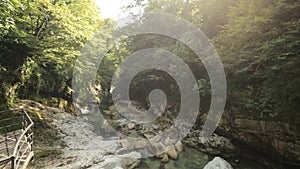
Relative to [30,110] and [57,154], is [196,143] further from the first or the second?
[30,110]

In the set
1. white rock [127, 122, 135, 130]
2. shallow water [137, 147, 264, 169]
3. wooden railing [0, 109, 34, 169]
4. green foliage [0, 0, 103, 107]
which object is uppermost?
green foliage [0, 0, 103, 107]

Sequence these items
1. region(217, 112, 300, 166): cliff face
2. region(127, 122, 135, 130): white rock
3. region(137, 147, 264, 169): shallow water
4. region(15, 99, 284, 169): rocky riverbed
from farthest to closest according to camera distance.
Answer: region(127, 122, 135, 130): white rock < region(137, 147, 264, 169): shallow water < region(15, 99, 284, 169): rocky riverbed < region(217, 112, 300, 166): cliff face

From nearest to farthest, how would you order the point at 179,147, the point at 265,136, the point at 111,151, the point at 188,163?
the point at 265,136 → the point at 188,163 → the point at 111,151 → the point at 179,147

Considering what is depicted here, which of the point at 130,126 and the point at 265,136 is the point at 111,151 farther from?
the point at 265,136

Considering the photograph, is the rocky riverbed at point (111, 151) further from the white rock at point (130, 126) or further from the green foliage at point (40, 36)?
the green foliage at point (40, 36)

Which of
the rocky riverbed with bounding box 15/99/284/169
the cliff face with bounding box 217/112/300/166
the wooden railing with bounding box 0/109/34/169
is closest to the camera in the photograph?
the wooden railing with bounding box 0/109/34/169

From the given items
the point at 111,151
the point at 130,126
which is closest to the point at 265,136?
the point at 111,151

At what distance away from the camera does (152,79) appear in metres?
17.3

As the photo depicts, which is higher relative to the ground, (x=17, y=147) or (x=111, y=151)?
(x=17, y=147)

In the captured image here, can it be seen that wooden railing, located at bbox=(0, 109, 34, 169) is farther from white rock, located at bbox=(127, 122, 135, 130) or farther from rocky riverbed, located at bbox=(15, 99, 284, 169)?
white rock, located at bbox=(127, 122, 135, 130)

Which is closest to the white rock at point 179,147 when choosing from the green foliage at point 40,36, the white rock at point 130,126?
the white rock at point 130,126

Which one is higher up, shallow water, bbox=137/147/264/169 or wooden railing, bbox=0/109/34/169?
wooden railing, bbox=0/109/34/169

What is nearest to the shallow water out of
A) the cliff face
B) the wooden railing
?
the cliff face

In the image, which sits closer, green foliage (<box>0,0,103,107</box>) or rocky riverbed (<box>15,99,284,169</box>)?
rocky riverbed (<box>15,99,284,169</box>)
